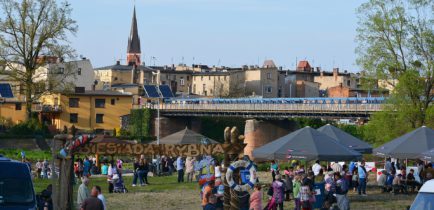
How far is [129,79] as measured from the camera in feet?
511

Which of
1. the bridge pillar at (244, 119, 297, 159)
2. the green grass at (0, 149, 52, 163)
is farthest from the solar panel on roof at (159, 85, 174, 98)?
the green grass at (0, 149, 52, 163)

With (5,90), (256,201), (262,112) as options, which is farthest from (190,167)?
(262,112)

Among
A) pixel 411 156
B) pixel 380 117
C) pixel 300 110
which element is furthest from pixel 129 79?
pixel 411 156

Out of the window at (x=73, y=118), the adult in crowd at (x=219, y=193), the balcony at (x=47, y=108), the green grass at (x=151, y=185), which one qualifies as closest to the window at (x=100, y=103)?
the window at (x=73, y=118)

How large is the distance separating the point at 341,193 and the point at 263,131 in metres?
66.3

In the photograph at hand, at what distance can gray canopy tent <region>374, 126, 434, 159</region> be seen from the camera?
36.2 metres

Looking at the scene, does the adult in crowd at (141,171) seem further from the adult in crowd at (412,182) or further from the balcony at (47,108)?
the balcony at (47,108)

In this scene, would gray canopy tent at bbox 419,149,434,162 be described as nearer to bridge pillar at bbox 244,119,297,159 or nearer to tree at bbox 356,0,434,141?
tree at bbox 356,0,434,141

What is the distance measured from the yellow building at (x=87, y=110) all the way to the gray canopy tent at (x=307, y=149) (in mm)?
69191

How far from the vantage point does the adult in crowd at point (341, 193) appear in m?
28.0

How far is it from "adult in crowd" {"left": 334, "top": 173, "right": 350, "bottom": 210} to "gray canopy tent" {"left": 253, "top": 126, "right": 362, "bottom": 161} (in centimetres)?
79

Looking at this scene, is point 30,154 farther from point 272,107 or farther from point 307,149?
point 307,149

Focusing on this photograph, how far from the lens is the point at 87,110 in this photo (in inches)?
4050

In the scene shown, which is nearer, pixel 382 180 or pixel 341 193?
pixel 341 193
